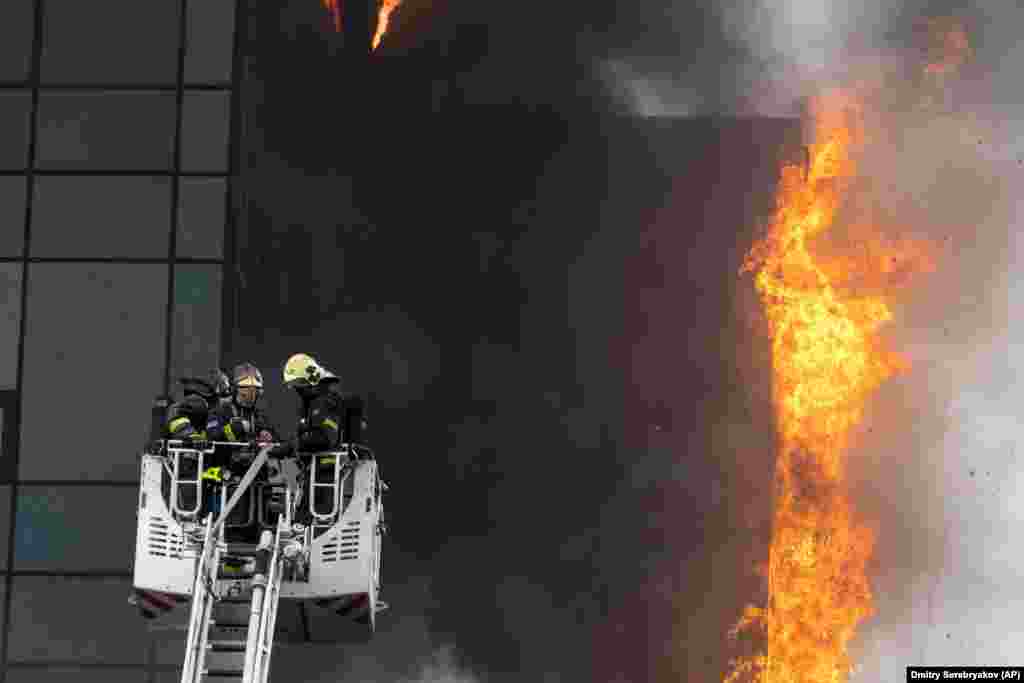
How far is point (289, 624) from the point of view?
1889 centimetres

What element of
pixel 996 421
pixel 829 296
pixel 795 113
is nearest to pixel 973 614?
pixel 996 421

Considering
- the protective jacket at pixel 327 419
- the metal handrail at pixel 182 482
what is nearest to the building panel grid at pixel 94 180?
the protective jacket at pixel 327 419

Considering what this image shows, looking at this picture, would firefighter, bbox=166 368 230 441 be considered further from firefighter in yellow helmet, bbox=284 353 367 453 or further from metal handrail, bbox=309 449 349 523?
metal handrail, bbox=309 449 349 523

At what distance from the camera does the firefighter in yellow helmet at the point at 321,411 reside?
16281 mm

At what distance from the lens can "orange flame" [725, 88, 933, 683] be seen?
21.6m

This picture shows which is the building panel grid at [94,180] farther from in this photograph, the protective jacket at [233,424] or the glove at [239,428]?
the glove at [239,428]

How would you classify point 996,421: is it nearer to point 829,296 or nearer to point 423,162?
point 829,296

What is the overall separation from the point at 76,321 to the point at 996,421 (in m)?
10.7

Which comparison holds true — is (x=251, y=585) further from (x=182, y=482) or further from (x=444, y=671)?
(x=444, y=671)

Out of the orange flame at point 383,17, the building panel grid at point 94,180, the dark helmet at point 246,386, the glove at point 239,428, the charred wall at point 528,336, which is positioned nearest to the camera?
the glove at point 239,428

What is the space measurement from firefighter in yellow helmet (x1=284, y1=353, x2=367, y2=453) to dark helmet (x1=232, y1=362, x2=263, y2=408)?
0.29 metres

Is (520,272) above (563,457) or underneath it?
above

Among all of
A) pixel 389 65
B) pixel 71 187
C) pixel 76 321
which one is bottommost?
pixel 76 321

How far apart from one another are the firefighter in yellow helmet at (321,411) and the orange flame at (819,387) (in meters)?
6.68
